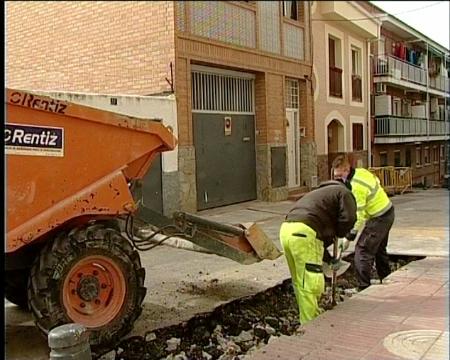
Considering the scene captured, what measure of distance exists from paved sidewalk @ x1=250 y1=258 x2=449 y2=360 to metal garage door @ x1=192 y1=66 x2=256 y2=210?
20.0 ft

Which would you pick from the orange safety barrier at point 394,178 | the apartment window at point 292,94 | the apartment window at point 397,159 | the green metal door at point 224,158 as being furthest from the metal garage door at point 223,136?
the apartment window at point 397,159

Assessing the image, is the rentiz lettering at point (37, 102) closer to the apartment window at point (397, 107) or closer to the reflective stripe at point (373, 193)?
the reflective stripe at point (373, 193)

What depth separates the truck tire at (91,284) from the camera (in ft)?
12.0

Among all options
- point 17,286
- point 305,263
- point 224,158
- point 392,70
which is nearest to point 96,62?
point 224,158

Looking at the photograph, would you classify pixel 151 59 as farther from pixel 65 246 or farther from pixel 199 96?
pixel 65 246

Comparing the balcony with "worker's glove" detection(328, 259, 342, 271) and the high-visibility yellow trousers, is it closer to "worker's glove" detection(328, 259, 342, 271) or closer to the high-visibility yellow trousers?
"worker's glove" detection(328, 259, 342, 271)

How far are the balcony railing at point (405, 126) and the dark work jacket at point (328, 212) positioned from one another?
1.36 meters

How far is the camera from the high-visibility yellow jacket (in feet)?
16.4

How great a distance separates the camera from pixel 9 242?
11.6ft

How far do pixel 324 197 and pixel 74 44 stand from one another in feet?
18.9

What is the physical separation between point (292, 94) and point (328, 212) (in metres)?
6.60

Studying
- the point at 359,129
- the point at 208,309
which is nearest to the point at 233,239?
the point at 208,309

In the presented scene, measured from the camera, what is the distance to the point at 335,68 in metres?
7.32

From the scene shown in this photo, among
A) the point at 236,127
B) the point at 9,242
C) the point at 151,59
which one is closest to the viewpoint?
the point at 9,242
